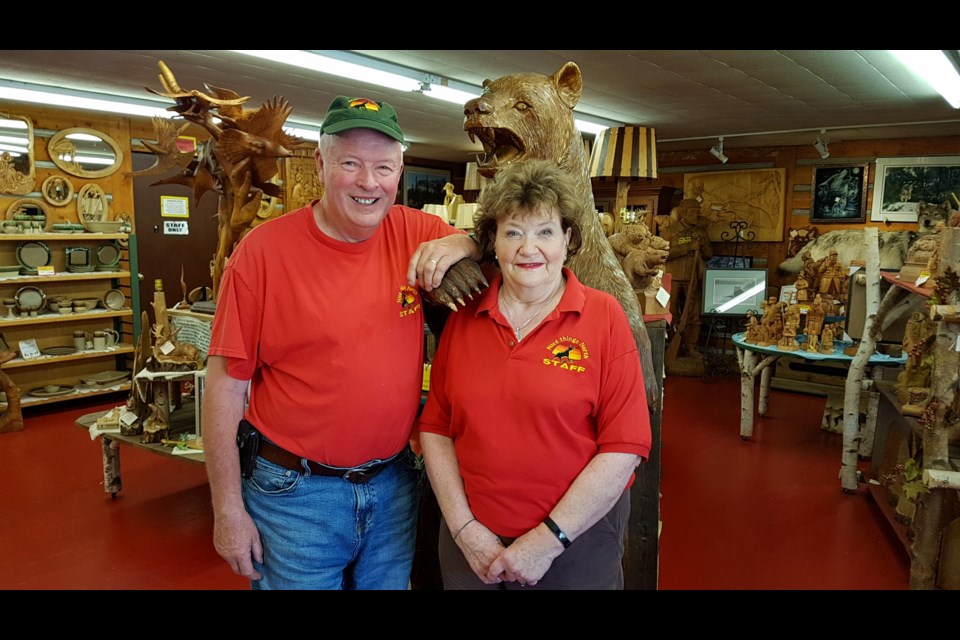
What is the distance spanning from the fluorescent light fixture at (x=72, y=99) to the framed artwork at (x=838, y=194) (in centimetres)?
784

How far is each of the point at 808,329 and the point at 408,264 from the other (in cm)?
490

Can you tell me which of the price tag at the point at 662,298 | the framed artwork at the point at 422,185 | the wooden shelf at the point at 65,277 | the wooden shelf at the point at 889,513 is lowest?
the wooden shelf at the point at 889,513

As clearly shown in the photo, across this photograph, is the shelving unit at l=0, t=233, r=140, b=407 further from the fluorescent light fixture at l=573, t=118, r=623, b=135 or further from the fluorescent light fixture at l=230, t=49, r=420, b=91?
the fluorescent light fixture at l=573, t=118, r=623, b=135

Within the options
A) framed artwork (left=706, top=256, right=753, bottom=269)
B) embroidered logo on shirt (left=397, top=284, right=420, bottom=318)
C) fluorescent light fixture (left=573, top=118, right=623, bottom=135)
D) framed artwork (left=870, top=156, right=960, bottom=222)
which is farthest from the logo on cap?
framed artwork (left=870, top=156, right=960, bottom=222)

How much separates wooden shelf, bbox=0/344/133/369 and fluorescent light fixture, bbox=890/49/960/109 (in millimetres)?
7512

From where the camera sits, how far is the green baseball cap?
1.53m

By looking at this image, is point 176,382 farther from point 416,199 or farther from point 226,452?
point 416,199

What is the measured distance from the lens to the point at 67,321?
22.9 ft

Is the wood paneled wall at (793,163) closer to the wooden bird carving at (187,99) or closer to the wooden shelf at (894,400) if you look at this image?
the wooden shelf at (894,400)

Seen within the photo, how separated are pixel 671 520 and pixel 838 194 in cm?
622

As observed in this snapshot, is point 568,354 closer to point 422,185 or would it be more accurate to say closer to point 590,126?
point 590,126

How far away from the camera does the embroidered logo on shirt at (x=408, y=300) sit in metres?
1.67

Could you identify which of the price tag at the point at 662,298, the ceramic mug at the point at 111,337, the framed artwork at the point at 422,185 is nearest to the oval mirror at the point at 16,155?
the ceramic mug at the point at 111,337

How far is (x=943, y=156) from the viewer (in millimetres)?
7773
